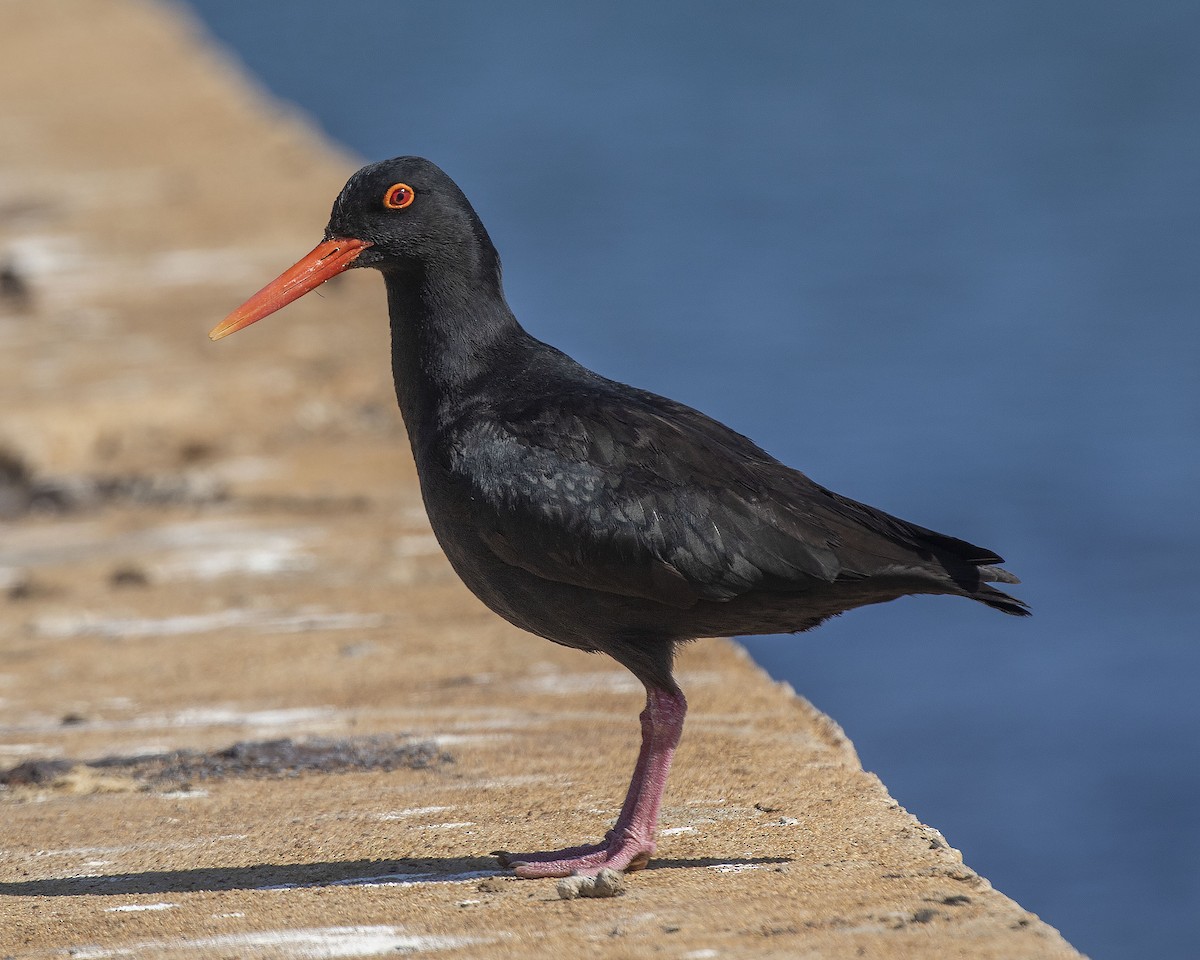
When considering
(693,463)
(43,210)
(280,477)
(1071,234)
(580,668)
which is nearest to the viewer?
(693,463)

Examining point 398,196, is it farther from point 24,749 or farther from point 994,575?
point 24,749

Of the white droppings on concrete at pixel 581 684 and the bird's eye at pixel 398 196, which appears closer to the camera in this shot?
the bird's eye at pixel 398 196

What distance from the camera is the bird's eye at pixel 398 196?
17.8 ft

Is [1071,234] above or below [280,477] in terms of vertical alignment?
above

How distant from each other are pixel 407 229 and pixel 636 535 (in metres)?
1.24

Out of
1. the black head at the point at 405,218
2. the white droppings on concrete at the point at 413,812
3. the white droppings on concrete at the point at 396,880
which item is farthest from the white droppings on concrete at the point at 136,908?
the black head at the point at 405,218

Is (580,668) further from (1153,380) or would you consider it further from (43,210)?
(1153,380)

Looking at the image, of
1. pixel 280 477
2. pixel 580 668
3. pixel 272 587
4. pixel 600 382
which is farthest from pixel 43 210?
pixel 600 382

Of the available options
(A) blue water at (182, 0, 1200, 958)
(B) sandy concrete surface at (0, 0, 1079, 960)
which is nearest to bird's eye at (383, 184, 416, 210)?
(B) sandy concrete surface at (0, 0, 1079, 960)

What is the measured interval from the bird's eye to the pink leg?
60.4 inches

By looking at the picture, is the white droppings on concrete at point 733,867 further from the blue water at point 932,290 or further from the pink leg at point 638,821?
the blue water at point 932,290

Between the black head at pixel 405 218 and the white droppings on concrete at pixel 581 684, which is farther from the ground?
A: the black head at pixel 405 218

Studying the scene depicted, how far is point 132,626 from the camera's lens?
777 centimetres

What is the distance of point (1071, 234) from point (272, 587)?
1935cm
